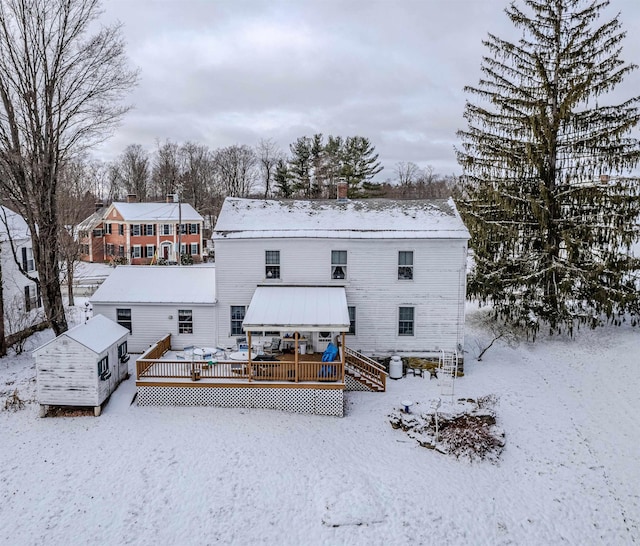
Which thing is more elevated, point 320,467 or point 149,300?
point 149,300

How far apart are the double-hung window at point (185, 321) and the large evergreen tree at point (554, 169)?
13702mm

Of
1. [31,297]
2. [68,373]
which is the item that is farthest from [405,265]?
[31,297]

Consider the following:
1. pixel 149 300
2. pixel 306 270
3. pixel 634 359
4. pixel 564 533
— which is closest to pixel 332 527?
pixel 564 533

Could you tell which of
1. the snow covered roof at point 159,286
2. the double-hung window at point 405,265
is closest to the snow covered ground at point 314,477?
the snow covered roof at point 159,286

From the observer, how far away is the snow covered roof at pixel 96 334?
15019 millimetres

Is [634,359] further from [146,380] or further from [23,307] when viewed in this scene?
[23,307]

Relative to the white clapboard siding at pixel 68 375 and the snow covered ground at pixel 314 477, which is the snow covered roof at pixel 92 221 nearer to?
the snow covered ground at pixel 314 477

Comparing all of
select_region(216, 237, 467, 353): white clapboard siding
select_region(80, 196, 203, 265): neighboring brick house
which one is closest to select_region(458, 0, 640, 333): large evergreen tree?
select_region(216, 237, 467, 353): white clapboard siding

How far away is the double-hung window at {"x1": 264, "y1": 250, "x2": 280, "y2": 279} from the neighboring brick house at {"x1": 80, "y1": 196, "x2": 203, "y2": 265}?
25599 millimetres

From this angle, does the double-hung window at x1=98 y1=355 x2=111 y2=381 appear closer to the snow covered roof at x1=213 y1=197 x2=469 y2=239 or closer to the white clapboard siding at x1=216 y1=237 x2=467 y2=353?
the white clapboard siding at x1=216 y1=237 x2=467 y2=353

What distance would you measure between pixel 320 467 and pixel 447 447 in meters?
3.91

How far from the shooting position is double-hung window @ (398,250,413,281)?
1889 cm

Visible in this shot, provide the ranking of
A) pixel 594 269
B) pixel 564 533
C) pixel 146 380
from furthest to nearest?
1. pixel 594 269
2. pixel 146 380
3. pixel 564 533

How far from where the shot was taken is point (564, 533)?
34.6 ft
